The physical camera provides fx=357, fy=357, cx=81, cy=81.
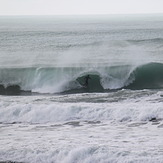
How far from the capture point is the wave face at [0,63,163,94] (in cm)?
1825

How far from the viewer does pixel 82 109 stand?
514 inches

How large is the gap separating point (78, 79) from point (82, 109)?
6647mm

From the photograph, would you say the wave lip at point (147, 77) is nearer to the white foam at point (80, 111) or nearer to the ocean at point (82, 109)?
the ocean at point (82, 109)

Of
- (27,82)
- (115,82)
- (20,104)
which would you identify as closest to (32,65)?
(27,82)

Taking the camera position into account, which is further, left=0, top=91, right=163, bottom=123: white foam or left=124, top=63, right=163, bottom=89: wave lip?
left=124, top=63, right=163, bottom=89: wave lip

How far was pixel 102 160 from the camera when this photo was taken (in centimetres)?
834

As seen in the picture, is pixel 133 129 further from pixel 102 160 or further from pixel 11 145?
pixel 11 145

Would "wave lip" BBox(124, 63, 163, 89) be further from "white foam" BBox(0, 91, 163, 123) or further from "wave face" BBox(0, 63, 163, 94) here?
"white foam" BBox(0, 91, 163, 123)

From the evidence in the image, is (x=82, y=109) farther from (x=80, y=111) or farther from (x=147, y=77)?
(x=147, y=77)

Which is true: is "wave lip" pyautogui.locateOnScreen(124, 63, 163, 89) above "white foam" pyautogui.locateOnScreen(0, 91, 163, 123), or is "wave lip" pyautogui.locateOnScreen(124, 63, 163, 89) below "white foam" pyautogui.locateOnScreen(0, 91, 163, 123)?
above

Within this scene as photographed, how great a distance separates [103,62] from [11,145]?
13.8 m

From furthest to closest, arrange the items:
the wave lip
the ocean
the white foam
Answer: the wave lip → the white foam → the ocean

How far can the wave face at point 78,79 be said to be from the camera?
18.2 metres

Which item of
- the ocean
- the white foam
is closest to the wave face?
the ocean
